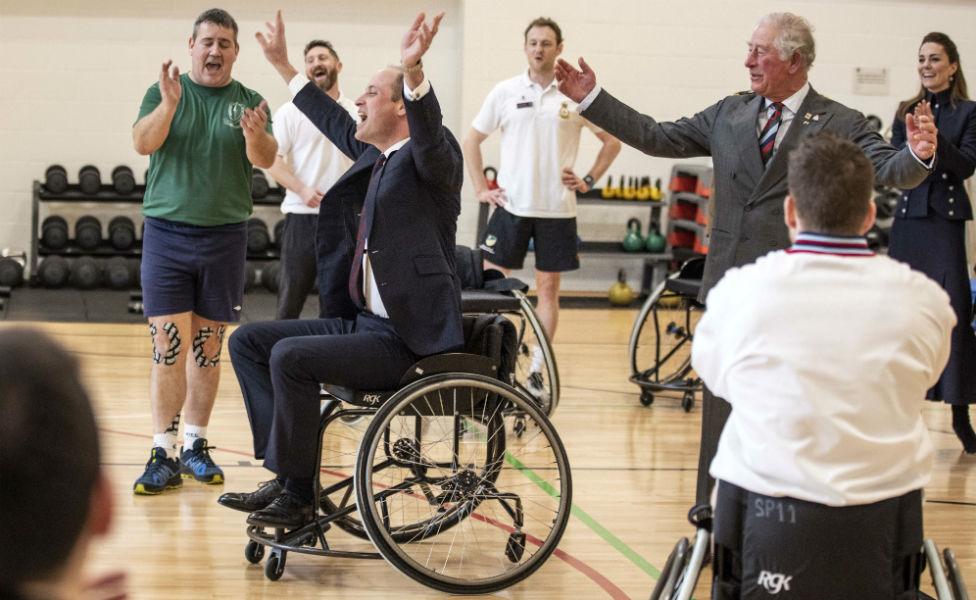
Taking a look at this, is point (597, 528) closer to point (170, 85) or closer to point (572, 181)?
point (170, 85)

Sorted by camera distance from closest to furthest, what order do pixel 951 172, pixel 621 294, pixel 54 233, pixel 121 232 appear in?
pixel 951 172, pixel 54 233, pixel 121 232, pixel 621 294

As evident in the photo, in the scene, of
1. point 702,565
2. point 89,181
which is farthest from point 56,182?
point 702,565

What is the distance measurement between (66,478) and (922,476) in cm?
159

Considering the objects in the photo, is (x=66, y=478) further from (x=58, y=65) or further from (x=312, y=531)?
(x=58, y=65)

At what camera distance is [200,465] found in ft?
13.5

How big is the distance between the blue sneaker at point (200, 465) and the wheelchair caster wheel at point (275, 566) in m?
0.91

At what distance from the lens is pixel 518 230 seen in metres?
5.65

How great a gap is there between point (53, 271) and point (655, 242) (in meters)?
4.41

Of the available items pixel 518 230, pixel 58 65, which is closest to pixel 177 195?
pixel 518 230

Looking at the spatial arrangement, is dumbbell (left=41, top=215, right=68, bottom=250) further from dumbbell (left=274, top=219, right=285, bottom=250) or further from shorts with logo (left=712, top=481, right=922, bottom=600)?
shorts with logo (left=712, top=481, right=922, bottom=600)

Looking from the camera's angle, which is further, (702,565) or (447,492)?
(447,492)

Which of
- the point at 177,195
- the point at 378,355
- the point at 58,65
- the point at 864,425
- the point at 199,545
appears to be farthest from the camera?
the point at 58,65

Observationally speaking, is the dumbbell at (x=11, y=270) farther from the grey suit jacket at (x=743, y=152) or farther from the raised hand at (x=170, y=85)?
the grey suit jacket at (x=743, y=152)

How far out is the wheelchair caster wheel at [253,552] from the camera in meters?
3.36
